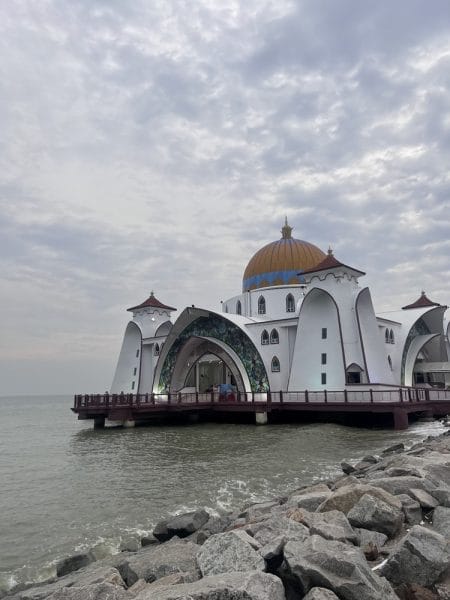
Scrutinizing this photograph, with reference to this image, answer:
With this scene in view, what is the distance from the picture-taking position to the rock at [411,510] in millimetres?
6023

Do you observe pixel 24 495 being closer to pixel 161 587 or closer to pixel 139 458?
pixel 139 458

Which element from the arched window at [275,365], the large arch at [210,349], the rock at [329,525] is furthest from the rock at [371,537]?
the arched window at [275,365]

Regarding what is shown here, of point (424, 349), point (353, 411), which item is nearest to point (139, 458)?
point (353, 411)

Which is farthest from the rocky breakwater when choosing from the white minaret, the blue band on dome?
the white minaret

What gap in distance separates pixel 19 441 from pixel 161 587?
25610 mm

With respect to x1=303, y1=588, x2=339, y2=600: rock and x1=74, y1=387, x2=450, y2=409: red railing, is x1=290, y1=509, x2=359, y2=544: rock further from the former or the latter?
x1=74, y1=387, x2=450, y2=409: red railing

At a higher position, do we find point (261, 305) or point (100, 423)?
point (261, 305)

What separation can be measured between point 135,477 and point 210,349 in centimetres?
2203

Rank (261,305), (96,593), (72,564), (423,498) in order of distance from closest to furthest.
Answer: (96,593), (423,498), (72,564), (261,305)

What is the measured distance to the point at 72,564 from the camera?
22.5 feet

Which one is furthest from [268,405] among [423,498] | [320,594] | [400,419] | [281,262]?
[320,594]

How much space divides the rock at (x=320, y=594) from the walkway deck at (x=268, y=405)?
20711mm

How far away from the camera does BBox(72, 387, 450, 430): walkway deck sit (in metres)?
23.6

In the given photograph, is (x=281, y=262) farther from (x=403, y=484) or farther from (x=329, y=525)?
(x=329, y=525)
